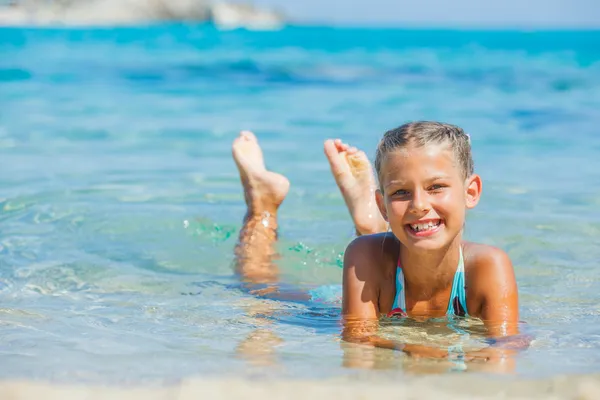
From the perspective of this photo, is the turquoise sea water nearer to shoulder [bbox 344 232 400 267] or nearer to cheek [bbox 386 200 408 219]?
shoulder [bbox 344 232 400 267]

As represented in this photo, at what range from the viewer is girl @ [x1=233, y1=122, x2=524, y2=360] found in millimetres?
2906

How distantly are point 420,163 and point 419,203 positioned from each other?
140 millimetres

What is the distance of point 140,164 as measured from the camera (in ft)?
23.6

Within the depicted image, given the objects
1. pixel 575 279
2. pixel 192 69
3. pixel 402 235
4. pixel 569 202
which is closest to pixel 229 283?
pixel 402 235

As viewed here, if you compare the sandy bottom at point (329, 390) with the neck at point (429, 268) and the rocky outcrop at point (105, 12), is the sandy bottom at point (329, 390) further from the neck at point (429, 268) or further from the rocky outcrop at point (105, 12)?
the rocky outcrop at point (105, 12)

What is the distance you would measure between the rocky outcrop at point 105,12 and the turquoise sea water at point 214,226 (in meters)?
72.8

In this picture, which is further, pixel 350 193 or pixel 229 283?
pixel 350 193

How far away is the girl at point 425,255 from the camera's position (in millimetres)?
2906

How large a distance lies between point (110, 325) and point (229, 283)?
93 centimetres

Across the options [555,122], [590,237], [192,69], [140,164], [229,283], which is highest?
[192,69]

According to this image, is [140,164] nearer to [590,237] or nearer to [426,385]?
[590,237]

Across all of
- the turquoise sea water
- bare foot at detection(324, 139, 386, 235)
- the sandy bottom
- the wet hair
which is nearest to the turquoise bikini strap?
the turquoise sea water

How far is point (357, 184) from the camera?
4418 mm

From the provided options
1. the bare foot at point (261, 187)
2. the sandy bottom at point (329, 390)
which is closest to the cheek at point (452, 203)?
the sandy bottom at point (329, 390)
